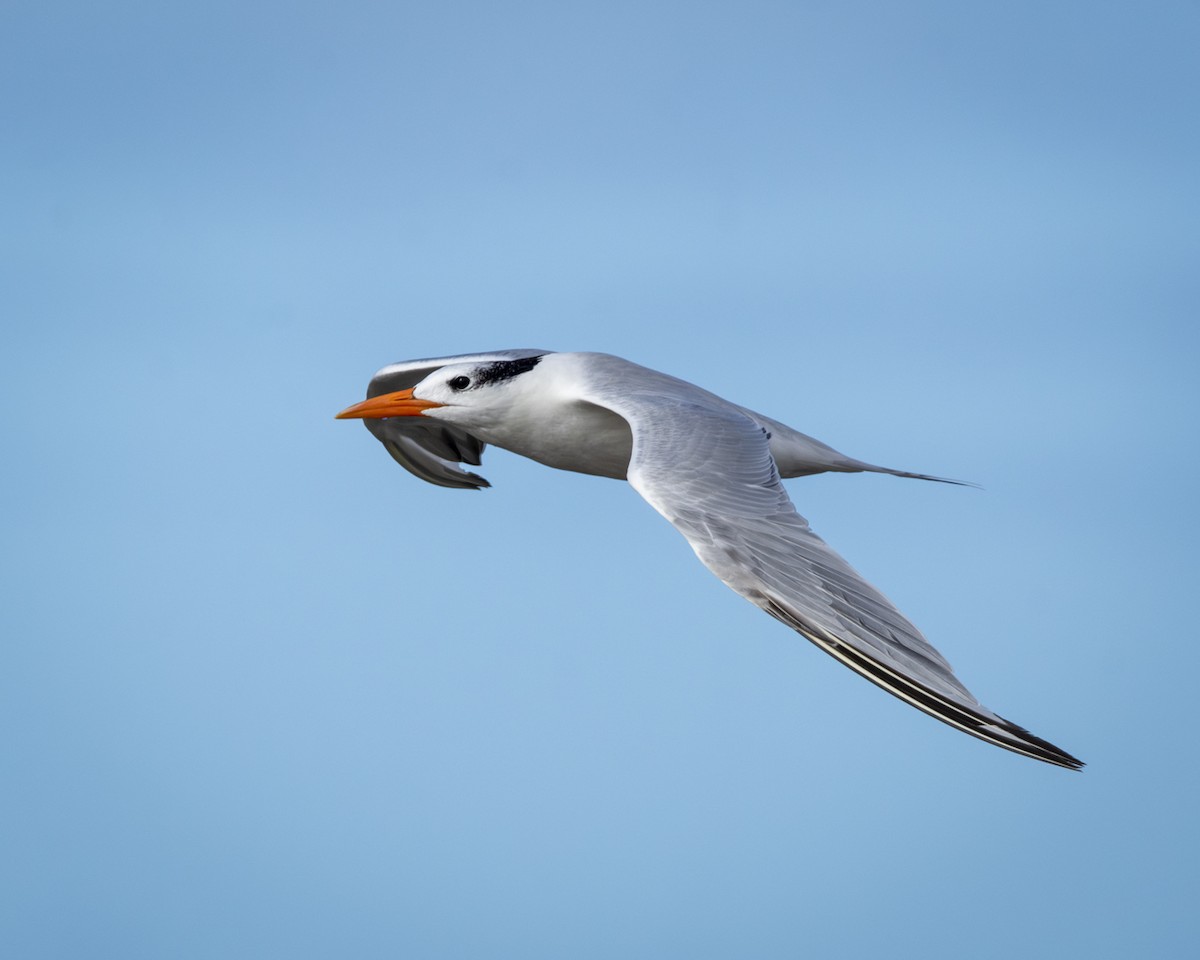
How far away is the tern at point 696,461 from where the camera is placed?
12.7 feet

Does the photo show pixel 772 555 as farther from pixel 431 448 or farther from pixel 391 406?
pixel 431 448

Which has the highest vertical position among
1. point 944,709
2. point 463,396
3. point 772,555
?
point 463,396

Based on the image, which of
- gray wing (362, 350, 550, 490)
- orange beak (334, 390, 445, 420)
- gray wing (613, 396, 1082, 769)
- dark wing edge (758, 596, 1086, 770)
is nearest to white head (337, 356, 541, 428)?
orange beak (334, 390, 445, 420)

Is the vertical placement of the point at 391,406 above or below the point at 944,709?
above

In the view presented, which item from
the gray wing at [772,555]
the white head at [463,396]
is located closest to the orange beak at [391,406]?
the white head at [463,396]

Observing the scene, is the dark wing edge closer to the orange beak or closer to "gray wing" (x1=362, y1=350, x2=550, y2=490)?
the orange beak

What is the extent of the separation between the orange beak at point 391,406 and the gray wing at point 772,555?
129cm

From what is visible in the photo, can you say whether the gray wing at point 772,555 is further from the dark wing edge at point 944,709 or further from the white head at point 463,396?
the white head at point 463,396

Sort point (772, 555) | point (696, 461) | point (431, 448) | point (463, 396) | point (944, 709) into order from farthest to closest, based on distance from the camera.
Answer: point (431, 448) → point (463, 396) → point (696, 461) → point (772, 555) → point (944, 709)

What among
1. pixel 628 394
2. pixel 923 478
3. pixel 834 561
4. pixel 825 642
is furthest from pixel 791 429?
pixel 825 642

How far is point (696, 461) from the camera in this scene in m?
4.87

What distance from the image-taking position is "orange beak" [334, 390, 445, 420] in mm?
6309

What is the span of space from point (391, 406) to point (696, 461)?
2.00 metres

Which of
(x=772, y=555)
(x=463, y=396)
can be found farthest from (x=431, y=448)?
(x=772, y=555)
